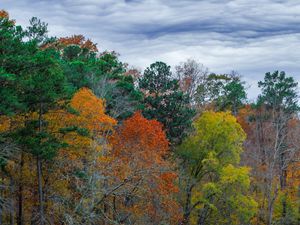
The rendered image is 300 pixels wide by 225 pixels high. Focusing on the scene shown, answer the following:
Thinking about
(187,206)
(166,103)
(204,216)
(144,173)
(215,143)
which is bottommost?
(204,216)

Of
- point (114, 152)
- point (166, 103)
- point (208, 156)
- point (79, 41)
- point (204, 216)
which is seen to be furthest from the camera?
point (79, 41)

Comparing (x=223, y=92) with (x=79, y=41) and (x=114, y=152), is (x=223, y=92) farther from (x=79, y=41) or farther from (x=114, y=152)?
(x=114, y=152)

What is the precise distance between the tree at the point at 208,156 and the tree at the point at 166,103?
189 centimetres

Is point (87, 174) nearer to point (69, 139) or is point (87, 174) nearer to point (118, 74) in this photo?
point (69, 139)

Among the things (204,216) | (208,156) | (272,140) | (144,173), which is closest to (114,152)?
(144,173)

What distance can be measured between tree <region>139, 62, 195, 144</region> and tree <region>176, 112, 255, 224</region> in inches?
74.6

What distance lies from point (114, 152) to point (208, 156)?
7806 mm

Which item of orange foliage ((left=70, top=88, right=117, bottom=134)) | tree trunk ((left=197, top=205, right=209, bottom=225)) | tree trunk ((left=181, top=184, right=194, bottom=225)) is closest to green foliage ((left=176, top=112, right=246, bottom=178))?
tree trunk ((left=181, top=184, right=194, bottom=225))

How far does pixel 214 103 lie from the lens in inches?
2137

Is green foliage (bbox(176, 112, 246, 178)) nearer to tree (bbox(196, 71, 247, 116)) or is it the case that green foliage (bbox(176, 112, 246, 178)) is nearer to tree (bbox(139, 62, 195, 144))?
tree (bbox(139, 62, 195, 144))

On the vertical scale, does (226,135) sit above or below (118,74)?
below

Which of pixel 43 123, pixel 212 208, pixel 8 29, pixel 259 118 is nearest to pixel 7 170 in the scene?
pixel 43 123

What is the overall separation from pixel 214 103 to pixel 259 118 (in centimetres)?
586

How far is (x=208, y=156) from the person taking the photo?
114 ft
